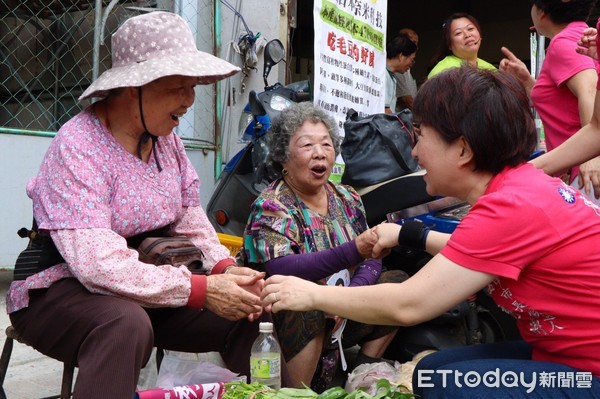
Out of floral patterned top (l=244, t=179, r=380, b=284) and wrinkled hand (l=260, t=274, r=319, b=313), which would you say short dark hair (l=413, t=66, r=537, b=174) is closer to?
wrinkled hand (l=260, t=274, r=319, b=313)

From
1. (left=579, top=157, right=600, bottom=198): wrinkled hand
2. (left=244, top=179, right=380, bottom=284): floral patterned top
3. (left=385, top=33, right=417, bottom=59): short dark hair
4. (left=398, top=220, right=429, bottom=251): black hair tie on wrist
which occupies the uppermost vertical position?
(left=385, top=33, right=417, bottom=59): short dark hair

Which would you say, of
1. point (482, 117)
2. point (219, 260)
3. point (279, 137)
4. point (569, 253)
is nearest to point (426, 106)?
point (482, 117)

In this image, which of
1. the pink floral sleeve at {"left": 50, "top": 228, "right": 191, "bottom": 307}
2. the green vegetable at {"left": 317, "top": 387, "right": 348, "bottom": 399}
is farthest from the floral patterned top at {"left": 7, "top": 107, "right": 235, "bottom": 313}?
the green vegetable at {"left": 317, "top": 387, "right": 348, "bottom": 399}

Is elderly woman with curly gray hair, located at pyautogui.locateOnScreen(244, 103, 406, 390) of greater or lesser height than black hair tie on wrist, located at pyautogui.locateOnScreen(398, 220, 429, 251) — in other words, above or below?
below

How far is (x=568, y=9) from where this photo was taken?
332cm

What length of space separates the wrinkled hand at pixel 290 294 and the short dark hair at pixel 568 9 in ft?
6.62

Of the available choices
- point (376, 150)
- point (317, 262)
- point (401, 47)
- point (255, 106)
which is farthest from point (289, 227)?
point (401, 47)

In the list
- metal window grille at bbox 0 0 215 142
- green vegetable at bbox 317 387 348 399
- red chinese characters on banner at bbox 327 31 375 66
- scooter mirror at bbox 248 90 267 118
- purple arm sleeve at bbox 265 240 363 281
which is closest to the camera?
green vegetable at bbox 317 387 348 399

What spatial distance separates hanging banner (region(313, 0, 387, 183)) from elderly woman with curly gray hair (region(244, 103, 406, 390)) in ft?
2.40

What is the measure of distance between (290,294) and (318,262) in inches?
33.9

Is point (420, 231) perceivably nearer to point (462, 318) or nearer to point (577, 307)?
point (577, 307)

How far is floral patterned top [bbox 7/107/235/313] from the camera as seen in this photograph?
7.48 feet

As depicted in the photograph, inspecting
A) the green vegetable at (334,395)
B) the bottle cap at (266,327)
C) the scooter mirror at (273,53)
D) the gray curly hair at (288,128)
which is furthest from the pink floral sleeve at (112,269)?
the scooter mirror at (273,53)

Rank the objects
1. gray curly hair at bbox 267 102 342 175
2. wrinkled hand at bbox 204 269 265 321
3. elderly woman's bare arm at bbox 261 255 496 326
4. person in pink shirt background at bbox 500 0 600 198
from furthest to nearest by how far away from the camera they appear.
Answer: gray curly hair at bbox 267 102 342 175 → person in pink shirt background at bbox 500 0 600 198 → wrinkled hand at bbox 204 269 265 321 → elderly woman's bare arm at bbox 261 255 496 326
